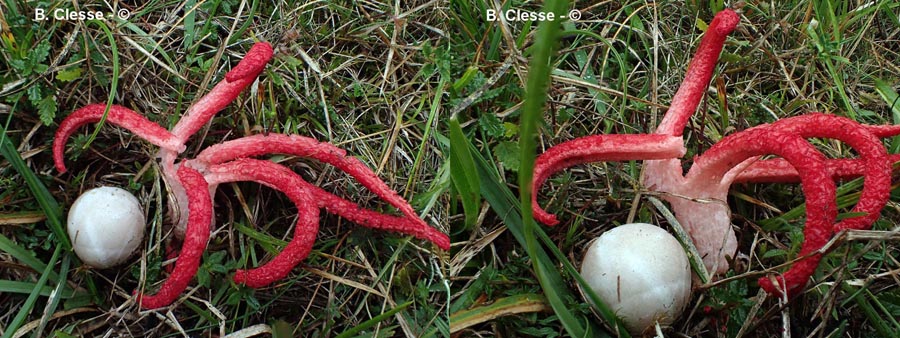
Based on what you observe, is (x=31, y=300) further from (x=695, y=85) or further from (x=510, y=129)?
(x=695, y=85)

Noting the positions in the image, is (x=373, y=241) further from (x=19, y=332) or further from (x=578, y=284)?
(x=19, y=332)

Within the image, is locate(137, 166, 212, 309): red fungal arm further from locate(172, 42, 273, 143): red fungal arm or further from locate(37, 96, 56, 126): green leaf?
locate(37, 96, 56, 126): green leaf

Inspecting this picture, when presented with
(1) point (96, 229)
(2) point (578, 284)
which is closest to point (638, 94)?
(2) point (578, 284)

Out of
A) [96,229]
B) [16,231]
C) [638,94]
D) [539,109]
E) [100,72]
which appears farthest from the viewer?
[638,94]

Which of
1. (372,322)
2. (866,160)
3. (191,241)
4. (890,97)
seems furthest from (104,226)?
(890,97)

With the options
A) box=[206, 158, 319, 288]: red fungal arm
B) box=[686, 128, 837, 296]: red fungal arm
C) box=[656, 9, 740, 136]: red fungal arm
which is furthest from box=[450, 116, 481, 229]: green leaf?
box=[686, 128, 837, 296]: red fungal arm

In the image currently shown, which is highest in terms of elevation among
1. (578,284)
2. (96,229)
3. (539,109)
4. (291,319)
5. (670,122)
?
(539,109)
